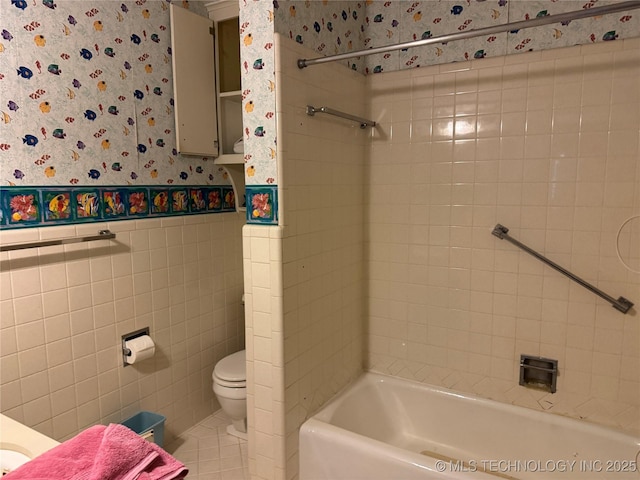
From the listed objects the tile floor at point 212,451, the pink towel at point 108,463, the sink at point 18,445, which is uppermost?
the pink towel at point 108,463

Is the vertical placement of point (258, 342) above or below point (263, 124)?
below

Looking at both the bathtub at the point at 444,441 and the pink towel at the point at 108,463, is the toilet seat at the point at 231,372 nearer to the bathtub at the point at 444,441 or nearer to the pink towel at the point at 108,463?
the bathtub at the point at 444,441

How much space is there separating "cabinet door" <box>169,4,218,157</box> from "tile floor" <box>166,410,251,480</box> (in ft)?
5.20

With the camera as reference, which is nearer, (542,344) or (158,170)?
(542,344)

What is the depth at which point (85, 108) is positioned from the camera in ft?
6.15

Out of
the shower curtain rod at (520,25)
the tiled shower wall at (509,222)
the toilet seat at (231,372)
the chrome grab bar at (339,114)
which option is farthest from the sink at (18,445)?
the tiled shower wall at (509,222)

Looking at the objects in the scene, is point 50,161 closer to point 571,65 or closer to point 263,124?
point 263,124

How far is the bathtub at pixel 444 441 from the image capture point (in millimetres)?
1719

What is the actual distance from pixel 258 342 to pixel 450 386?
1084mm

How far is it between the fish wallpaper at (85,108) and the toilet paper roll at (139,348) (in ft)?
2.02

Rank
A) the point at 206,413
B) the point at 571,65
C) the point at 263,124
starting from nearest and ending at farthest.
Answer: the point at 263,124 → the point at 571,65 → the point at 206,413

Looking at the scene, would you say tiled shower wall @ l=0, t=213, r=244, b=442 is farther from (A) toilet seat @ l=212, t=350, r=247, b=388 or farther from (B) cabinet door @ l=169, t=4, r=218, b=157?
(B) cabinet door @ l=169, t=4, r=218, b=157

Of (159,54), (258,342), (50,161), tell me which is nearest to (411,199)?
(258,342)

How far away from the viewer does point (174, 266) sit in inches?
91.8
